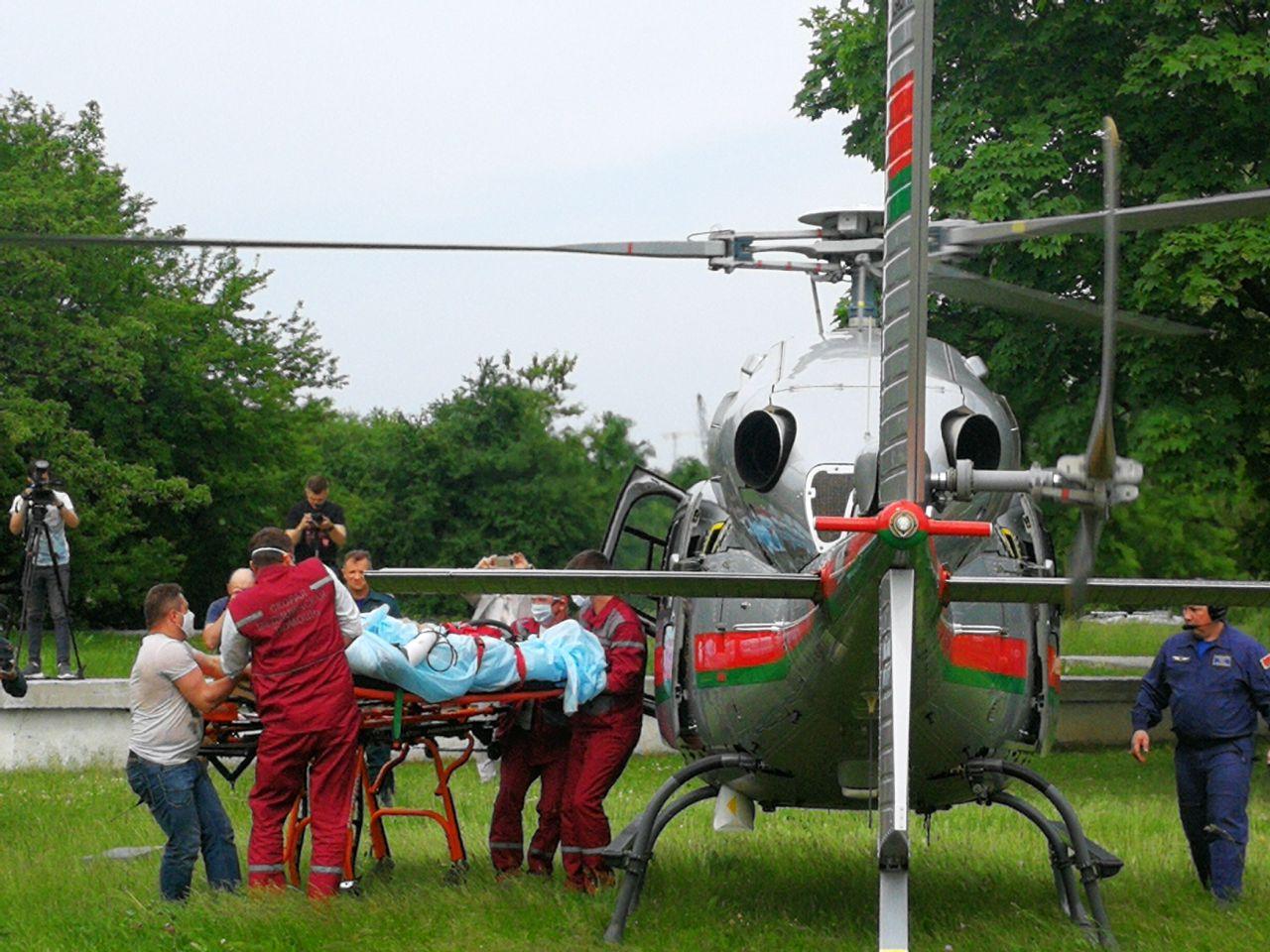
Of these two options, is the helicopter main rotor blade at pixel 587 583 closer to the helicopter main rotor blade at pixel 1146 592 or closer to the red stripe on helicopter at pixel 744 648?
the red stripe on helicopter at pixel 744 648

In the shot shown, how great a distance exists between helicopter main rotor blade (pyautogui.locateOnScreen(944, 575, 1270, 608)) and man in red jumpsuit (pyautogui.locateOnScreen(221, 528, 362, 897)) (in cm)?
333

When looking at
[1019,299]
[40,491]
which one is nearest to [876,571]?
[1019,299]

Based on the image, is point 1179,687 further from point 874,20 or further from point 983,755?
point 874,20

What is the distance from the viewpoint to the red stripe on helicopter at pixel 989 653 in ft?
23.4

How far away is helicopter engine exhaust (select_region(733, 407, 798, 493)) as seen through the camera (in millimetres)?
7562

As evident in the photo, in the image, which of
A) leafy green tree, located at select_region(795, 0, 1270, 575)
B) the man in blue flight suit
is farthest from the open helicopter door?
leafy green tree, located at select_region(795, 0, 1270, 575)

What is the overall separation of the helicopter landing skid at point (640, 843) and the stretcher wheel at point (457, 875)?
1.27 m

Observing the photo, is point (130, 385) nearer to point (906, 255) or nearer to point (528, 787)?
point (528, 787)

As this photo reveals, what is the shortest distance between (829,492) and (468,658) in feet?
6.87

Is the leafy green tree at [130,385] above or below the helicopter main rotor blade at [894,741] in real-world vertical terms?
above

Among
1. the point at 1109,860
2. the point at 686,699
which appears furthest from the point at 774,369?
the point at 1109,860

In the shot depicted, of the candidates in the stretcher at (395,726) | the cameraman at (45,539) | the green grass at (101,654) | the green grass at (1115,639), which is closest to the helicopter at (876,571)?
the stretcher at (395,726)

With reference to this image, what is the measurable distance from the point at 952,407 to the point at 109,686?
34.2 feet

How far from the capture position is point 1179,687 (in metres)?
9.62
